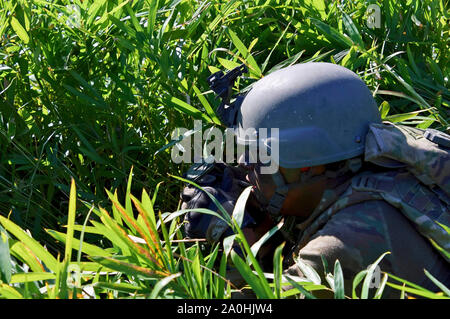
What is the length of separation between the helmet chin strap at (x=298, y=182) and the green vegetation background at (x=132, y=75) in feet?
1.71

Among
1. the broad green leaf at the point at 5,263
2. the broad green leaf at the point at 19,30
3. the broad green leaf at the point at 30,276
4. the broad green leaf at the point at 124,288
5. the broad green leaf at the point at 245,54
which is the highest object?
the broad green leaf at the point at 19,30

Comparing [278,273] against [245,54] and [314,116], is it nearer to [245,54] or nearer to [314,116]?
[314,116]

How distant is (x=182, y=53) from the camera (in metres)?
2.34

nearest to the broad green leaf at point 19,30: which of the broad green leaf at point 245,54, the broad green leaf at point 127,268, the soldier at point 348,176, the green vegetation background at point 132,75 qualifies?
the green vegetation background at point 132,75

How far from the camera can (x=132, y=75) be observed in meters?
2.37

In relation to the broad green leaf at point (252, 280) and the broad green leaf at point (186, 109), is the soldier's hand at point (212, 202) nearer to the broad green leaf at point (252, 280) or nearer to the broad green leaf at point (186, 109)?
the broad green leaf at point (186, 109)

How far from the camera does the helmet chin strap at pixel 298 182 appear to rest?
173 centimetres

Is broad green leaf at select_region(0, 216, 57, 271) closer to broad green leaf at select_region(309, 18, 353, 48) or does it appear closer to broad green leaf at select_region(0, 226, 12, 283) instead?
broad green leaf at select_region(0, 226, 12, 283)

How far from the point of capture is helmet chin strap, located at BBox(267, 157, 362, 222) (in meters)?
1.73

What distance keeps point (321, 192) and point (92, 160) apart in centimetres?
91

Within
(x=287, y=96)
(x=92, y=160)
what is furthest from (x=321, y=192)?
(x=92, y=160)

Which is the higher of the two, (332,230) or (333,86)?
(333,86)
